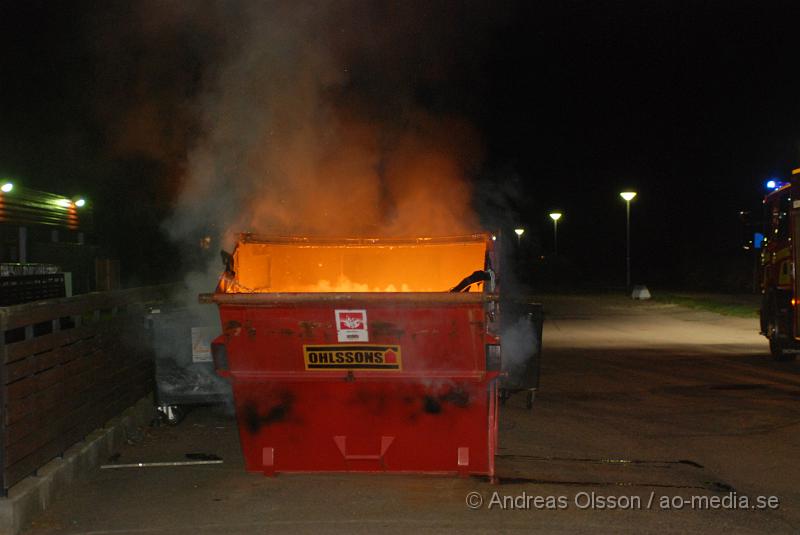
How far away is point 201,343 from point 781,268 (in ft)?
33.1

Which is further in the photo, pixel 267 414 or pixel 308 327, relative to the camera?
pixel 267 414

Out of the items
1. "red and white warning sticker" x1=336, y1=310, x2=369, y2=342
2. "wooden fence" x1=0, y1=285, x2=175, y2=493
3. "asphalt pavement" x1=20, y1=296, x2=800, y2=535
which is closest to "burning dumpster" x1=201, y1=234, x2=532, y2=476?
"red and white warning sticker" x1=336, y1=310, x2=369, y2=342

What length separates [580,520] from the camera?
5.80m

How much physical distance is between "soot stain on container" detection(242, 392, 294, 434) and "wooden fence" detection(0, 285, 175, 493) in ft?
4.56

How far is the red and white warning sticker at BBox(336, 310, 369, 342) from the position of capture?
20.1 feet

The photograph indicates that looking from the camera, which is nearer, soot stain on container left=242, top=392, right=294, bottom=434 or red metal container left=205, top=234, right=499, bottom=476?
red metal container left=205, top=234, right=499, bottom=476

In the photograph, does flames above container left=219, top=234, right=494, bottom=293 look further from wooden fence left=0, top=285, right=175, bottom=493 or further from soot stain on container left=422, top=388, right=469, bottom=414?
soot stain on container left=422, top=388, right=469, bottom=414

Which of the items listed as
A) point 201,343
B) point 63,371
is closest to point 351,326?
point 63,371

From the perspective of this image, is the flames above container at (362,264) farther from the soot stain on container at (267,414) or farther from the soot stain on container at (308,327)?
the soot stain on container at (308,327)

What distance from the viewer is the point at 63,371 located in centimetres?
683

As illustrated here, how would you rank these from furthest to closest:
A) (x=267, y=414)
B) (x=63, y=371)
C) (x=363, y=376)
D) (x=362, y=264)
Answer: (x=362, y=264) → (x=63, y=371) → (x=267, y=414) → (x=363, y=376)

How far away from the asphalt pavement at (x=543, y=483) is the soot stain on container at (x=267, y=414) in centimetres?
50

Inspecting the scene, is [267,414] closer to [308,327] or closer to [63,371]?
[308,327]

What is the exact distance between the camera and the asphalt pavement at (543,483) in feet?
19.0
